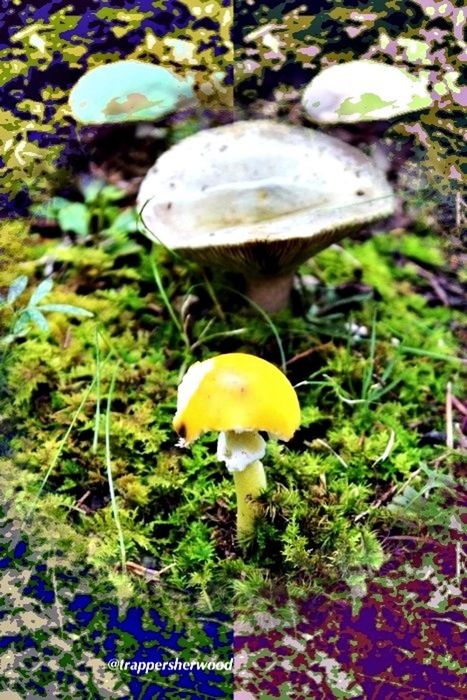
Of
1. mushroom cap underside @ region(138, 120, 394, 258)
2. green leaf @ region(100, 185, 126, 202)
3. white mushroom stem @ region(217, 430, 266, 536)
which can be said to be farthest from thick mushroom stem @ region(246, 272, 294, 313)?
white mushroom stem @ region(217, 430, 266, 536)

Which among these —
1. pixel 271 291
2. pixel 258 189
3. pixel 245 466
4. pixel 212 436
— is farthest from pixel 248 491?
pixel 258 189

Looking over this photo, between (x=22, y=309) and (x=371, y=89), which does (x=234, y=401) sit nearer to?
(x=22, y=309)

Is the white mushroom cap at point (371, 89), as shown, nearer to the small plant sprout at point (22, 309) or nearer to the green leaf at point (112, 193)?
the green leaf at point (112, 193)

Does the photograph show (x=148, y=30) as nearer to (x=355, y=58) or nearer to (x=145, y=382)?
(x=355, y=58)

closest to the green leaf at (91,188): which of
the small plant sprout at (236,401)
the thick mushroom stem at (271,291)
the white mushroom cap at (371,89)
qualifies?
the thick mushroom stem at (271,291)

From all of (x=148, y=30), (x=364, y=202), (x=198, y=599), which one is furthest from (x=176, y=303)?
(x=198, y=599)

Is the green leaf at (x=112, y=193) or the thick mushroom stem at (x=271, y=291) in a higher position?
the green leaf at (x=112, y=193)
